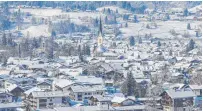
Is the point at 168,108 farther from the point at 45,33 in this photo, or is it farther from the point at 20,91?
the point at 45,33

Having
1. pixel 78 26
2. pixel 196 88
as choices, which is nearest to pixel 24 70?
pixel 196 88

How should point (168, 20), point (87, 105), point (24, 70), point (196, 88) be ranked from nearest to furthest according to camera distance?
1. point (87, 105)
2. point (196, 88)
3. point (24, 70)
4. point (168, 20)

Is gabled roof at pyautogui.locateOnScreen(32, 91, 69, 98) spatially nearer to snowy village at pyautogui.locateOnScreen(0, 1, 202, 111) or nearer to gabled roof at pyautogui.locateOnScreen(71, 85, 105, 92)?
snowy village at pyautogui.locateOnScreen(0, 1, 202, 111)

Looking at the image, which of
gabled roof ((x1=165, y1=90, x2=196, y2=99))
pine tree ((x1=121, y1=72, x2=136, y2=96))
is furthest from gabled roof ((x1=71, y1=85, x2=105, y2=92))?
gabled roof ((x1=165, y1=90, x2=196, y2=99))

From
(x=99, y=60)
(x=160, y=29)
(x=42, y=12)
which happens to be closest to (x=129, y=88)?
(x=99, y=60)

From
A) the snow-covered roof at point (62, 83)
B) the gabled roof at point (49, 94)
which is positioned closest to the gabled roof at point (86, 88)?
the snow-covered roof at point (62, 83)

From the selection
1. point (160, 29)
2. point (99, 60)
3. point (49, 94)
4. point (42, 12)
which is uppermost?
point (49, 94)

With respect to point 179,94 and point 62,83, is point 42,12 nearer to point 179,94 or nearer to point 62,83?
point 62,83

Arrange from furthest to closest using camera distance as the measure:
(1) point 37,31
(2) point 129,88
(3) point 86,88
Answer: (1) point 37,31 < (2) point 129,88 < (3) point 86,88
